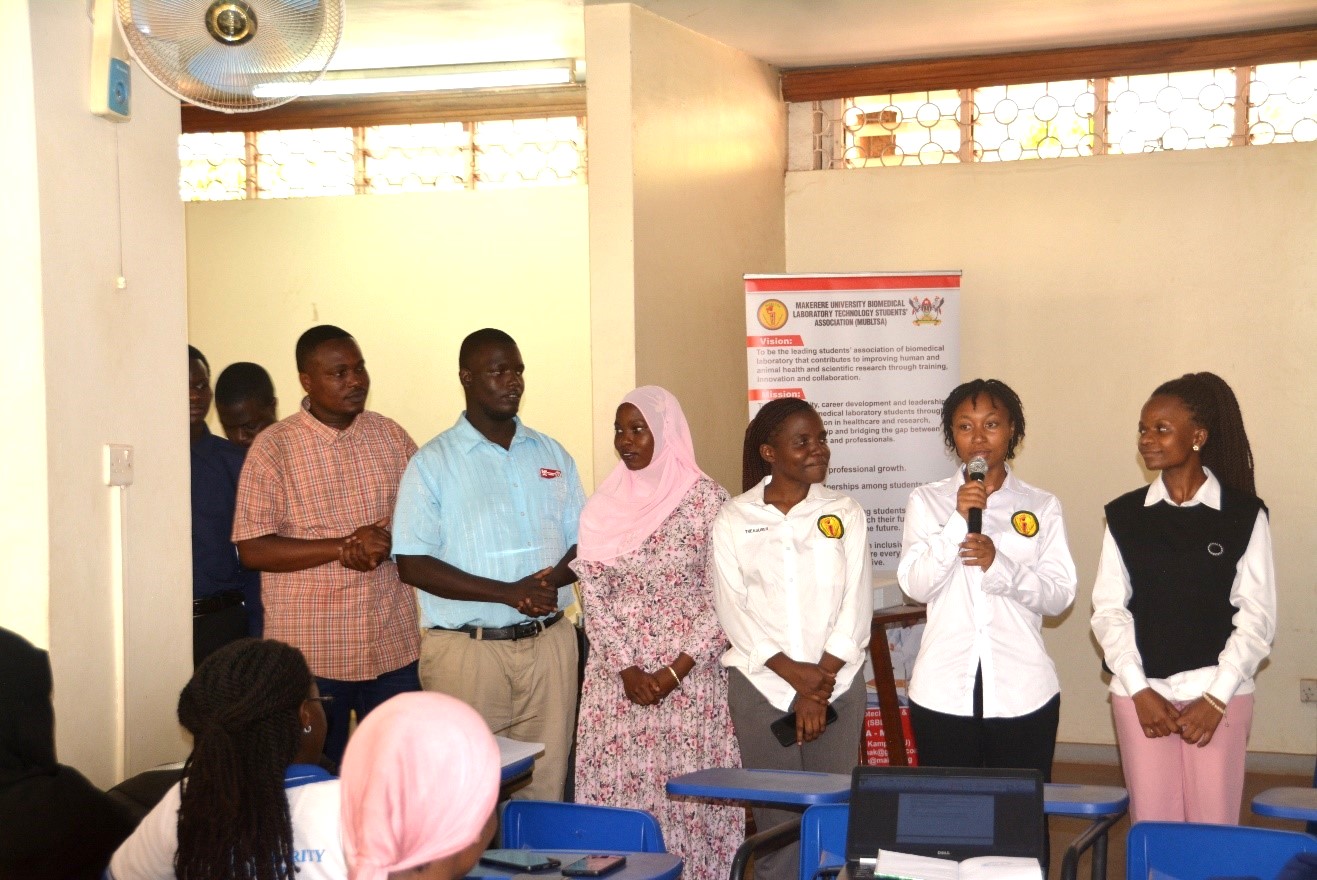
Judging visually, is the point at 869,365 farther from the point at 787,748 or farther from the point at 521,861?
the point at 521,861

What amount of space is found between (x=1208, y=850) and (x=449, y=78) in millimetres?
5821

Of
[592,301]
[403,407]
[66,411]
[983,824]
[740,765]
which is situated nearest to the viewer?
[983,824]

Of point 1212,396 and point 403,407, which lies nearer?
point 1212,396

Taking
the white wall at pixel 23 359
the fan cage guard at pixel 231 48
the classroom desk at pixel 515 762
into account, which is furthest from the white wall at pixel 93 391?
the classroom desk at pixel 515 762

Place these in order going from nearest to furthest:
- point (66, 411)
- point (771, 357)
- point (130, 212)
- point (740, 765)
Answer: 1. point (66, 411)
2. point (130, 212)
3. point (740, 765)
4. point (771, 357)

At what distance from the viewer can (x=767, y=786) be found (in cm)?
323

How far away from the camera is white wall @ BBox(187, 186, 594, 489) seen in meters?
7.72

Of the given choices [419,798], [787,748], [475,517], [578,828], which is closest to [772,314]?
[475,517]

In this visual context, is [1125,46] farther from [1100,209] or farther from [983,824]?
[983,824]

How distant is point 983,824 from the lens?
8.74ft

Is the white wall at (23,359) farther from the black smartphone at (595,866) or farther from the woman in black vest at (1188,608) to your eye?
the woman in black vest at (1188,608)

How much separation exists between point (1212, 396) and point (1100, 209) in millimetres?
3128

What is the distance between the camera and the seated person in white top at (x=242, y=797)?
7.75 ft

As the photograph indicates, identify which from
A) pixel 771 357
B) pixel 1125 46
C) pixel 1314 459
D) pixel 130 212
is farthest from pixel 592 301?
pixel 1314 459
